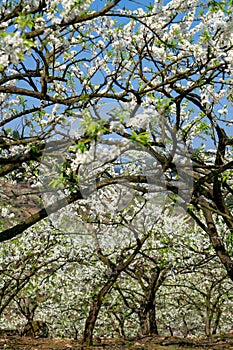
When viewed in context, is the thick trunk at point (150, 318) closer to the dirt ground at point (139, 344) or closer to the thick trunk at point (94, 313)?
the dirt ground at point (139, 344)

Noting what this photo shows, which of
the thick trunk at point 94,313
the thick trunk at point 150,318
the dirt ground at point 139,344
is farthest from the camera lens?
the thick trunk at point 150,318

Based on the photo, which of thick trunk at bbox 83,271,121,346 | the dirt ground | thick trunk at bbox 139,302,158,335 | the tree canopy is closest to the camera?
the tree canopy

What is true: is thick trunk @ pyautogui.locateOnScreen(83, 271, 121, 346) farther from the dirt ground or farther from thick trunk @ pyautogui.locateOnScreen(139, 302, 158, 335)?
thick trunk @ pyautogui.locateOnScreen(139, 302, 158, 335)

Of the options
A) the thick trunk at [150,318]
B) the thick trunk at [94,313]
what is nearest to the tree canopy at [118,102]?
the thick trunk at [94,313]

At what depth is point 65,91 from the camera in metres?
7.08

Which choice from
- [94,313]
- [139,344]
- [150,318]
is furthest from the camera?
[150,318]

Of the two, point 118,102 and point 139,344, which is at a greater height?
point 118,102

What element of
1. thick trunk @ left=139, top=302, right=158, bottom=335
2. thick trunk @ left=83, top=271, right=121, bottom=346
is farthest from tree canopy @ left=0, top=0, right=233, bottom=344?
thick trunk @ left=139, top=302, right=158, bottom=335

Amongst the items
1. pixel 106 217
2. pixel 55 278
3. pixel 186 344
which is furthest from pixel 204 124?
pixel 55 278

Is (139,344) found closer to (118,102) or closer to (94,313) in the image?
(94,313)

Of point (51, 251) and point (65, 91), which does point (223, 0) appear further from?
point (51, 251)

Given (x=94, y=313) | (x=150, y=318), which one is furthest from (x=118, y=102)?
(x=150, y=318)

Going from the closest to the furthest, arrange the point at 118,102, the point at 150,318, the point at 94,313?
1. the point at 118,102
2. the point at 94,313
3. the point at 150,318

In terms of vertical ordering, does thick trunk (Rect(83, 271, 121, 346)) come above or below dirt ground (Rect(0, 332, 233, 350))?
above
